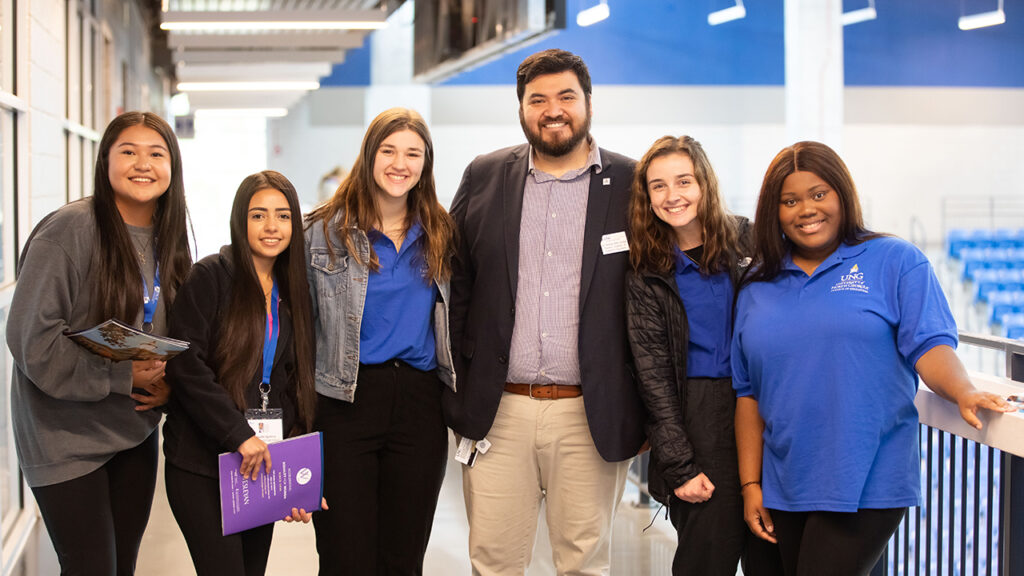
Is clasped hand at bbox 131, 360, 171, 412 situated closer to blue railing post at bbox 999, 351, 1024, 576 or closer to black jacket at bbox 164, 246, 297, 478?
black jacket at bbox 164, 246, 297, 478

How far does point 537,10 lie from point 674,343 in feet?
14.3

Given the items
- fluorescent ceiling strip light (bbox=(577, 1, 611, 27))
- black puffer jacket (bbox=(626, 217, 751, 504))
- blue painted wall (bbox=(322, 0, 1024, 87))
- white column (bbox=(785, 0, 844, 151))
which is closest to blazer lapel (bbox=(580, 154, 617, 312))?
black puffer jacket (bbox=(626, 217, 751, 504))

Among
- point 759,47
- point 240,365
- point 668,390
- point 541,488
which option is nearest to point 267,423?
point 240,365

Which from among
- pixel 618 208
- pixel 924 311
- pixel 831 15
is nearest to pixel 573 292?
pixel 618 208

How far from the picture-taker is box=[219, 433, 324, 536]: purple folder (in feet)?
7.73

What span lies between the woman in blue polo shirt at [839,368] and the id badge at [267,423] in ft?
3.99

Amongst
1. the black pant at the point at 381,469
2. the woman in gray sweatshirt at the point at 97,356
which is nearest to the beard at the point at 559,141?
the black pant at the point at 381,469

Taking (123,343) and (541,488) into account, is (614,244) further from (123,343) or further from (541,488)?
(123,343)

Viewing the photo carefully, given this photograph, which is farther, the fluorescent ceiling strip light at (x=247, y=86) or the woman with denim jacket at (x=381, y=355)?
the fluorescent ceiling strip light at (x=247, y=86)

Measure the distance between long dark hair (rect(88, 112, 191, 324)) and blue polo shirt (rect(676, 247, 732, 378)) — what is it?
1.35 m

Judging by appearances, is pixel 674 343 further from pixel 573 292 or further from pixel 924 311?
pixel 924 311

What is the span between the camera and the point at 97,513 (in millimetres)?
2303

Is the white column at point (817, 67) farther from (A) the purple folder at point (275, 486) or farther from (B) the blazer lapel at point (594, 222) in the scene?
(A) the purple folder at point (275, 486)

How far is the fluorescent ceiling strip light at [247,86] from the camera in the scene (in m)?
11.1
